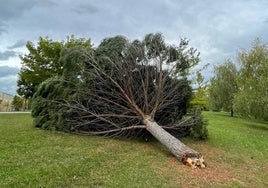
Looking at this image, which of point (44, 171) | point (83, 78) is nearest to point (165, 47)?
point (83, 78)

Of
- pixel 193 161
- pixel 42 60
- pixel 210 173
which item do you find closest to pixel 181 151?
pixel 193 161

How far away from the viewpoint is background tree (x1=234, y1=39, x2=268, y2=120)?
834 inches

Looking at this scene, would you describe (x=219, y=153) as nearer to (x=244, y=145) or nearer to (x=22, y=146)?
(x=244, y=145)

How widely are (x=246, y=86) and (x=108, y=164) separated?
17.7 metres

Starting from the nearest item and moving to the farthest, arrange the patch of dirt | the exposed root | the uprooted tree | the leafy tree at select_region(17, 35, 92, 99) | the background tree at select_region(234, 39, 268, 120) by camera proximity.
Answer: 1. the patch of dirt
2. the exposed root
3. the uprooted tree
4. the background tree at select_region(234, 39, 268, 120)
5. the leafy tree at select_region(17, 35, 92, 99)

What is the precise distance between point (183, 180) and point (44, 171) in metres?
3.11

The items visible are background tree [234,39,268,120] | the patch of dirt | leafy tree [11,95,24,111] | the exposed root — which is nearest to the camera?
the patch of dirt

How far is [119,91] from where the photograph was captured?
11289mm

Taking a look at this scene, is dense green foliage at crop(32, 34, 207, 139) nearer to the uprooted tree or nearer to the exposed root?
the uprooted tree

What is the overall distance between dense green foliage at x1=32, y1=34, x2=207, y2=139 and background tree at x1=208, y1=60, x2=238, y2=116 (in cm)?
1805

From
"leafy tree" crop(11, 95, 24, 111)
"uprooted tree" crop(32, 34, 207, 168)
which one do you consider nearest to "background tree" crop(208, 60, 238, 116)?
"uprooted tree" crop(32, 34, 207, 168)

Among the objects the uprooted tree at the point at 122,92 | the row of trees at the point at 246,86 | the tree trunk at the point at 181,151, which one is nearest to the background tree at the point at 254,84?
the row of trees at the point at 246,86

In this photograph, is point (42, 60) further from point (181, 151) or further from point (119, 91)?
point (181, 151)

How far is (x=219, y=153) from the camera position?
1085 cm
